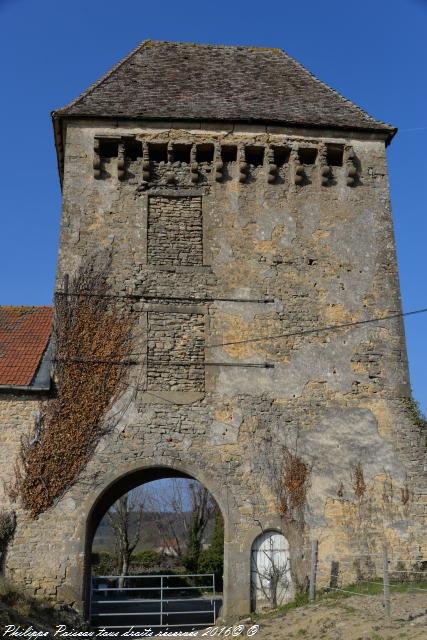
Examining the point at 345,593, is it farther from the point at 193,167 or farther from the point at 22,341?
the point at 193,167

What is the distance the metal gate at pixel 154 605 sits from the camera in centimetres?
1185

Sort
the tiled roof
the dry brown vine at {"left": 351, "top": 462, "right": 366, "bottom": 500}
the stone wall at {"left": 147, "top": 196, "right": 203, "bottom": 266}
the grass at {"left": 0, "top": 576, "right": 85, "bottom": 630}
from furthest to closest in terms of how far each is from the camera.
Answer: the tiled roof, the stone wall at {"left": 147, "top": 196, "right": 203, "bottom": 266}, the dry brown vine at {"left": 351, "top": 462, "right": 366, "bottom": 500}, the grass at {"left": 0, "top": 576, "right": 85, "bottom": 630}

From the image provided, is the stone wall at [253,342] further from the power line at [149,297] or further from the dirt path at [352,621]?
the dirt path at [352,621]

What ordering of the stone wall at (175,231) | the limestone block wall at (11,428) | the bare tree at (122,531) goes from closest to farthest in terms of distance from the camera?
1. the limestone block wall at (11,428)
2. the stone wall at (175,231)
3. the bare tree at (122,531)

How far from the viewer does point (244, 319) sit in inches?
497

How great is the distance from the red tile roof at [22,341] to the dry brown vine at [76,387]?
556 mm

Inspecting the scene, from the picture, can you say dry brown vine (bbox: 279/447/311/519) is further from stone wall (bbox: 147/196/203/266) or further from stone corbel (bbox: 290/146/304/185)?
stone corbel (bbox: 290/146/304/185)

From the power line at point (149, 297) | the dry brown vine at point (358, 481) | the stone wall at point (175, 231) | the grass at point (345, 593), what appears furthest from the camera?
the stone wall at point (175, 231)

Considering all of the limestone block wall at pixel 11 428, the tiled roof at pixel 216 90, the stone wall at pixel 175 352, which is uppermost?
the tiled roof at pixel 216 90

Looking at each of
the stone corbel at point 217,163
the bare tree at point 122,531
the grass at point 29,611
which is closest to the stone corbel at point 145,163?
the stone corbel at point 217,163

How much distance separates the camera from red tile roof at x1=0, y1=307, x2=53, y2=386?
11758 millimetres

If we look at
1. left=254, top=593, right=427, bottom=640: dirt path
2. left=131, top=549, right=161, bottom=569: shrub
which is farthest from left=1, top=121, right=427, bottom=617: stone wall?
left=131, top=549, right=161, bottom=569: shrub

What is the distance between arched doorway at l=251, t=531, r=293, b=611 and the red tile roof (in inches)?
198

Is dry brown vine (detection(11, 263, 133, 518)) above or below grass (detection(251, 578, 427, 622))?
above
